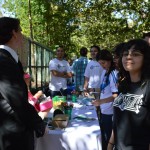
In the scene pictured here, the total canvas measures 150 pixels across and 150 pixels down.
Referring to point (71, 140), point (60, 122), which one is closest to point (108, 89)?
point (60, 122)

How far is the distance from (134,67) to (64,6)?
12207 mm

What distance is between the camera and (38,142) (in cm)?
276

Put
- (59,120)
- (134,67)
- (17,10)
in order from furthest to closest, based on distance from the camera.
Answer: (17,10) → (59,120) → (134,67)

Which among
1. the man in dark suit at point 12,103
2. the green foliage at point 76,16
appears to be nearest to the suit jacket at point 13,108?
the man in dark suit at point 12,103

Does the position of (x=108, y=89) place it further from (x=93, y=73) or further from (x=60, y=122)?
(x=93, y=73)

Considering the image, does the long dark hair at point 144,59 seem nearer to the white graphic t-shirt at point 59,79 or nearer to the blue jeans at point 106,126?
the blue jeans at point 106,126

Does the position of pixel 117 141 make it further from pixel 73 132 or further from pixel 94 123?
pixel 94 123

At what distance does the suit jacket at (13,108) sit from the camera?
1.88 metres

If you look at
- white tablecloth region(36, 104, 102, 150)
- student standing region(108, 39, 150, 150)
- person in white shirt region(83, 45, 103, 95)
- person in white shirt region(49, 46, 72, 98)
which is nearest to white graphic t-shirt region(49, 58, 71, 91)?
person in white shirt region(49, 46, 72, 98)

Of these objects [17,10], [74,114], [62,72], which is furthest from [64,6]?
[74,114]

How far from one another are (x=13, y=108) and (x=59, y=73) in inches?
164

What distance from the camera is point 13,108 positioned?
191 centimetres

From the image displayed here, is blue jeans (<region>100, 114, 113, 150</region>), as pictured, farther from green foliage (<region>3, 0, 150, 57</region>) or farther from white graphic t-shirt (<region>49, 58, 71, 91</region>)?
green foliage (<region>3, 0, 150, 57</region>)

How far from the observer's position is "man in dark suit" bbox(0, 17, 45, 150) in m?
1.88
